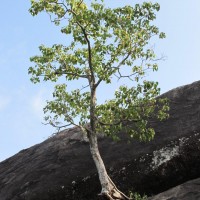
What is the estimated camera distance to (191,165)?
21312mm

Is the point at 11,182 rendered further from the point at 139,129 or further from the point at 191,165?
the point at 191,165

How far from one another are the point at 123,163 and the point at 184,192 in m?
4.79

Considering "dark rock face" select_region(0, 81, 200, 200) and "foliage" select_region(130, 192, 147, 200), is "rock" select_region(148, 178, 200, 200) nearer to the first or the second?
"foliage" select_region(130, 192, 147, 200)

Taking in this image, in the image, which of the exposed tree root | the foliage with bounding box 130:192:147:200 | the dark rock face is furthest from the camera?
the dark rock face

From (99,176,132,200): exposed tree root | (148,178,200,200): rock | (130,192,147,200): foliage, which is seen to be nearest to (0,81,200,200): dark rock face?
(130,192,147,200): foliage

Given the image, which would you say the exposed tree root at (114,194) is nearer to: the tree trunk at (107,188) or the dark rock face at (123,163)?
the tree trunk at (107,188)

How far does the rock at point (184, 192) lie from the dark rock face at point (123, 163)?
143 centimetres

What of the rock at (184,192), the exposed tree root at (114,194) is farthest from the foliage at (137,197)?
the rock at (184,192)

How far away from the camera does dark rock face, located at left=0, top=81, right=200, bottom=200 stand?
2164cm

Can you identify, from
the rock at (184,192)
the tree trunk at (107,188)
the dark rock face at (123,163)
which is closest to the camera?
the rock at (184,192)

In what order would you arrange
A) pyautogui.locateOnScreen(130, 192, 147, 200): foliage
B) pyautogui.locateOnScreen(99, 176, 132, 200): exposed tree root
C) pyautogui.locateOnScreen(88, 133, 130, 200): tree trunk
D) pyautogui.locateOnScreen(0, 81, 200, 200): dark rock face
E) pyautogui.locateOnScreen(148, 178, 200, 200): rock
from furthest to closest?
pyautogui.locateOnScreen(0, 81, 200, 200): dark rock face, pyautogui.locateOnScreen(130, 192, 147, 200): foliage, pyautogui.locateOnScreen(88, 133, 130, 200): tree trunk, pyautogui.locateOnScreen(99, 176, 132, 200): exposed tree root, pyautogui.locateOnScreen(148, 178, 200, 200): rock

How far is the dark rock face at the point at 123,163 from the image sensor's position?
21.6 meters

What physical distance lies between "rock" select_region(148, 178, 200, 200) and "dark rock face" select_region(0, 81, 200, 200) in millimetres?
1430

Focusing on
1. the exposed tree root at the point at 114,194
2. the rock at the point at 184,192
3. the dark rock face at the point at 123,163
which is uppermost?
the dark rock face at the point at 123,163
